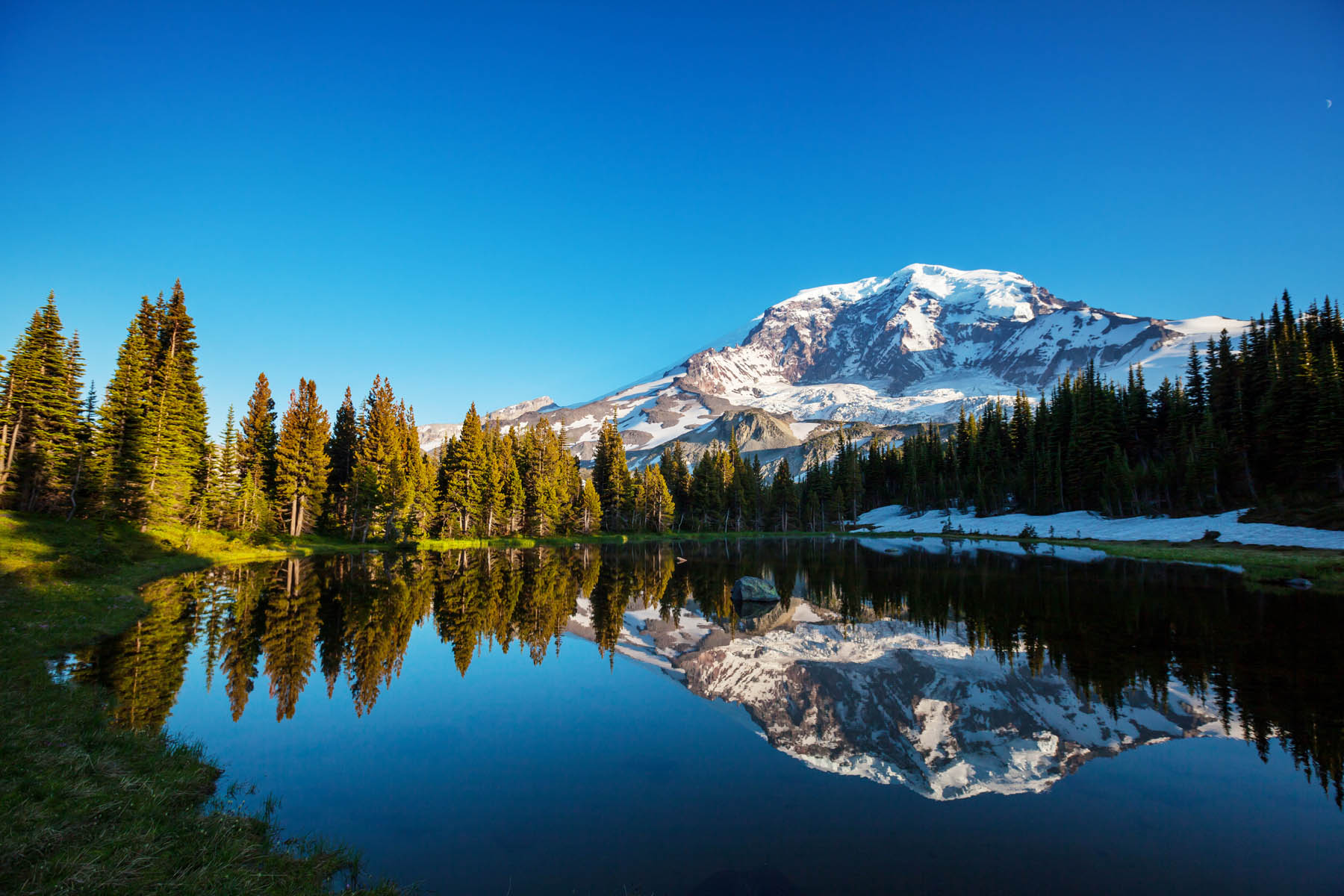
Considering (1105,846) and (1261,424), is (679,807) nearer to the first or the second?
(1105,846)

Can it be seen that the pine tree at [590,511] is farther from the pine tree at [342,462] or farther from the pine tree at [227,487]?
the pine tree at [227,487]

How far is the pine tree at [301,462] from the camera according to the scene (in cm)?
Answer: 5738

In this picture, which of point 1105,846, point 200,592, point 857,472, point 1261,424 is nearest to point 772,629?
point 1105,846

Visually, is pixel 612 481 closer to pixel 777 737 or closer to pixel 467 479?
pixel 467 479

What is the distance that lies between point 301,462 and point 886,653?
5904cm

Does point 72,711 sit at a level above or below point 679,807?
above

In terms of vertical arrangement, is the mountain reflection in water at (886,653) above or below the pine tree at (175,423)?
below

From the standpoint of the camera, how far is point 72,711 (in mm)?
10680

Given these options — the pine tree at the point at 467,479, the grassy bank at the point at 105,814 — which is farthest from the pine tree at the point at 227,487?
the grassy bank at the point at 105,814

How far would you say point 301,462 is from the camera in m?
58.0

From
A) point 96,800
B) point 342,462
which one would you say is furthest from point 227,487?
point 96,800

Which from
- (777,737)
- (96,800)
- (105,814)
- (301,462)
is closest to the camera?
(105,814)

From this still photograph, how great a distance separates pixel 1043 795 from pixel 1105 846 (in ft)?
5.54

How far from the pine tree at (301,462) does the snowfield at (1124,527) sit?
87.3 m
